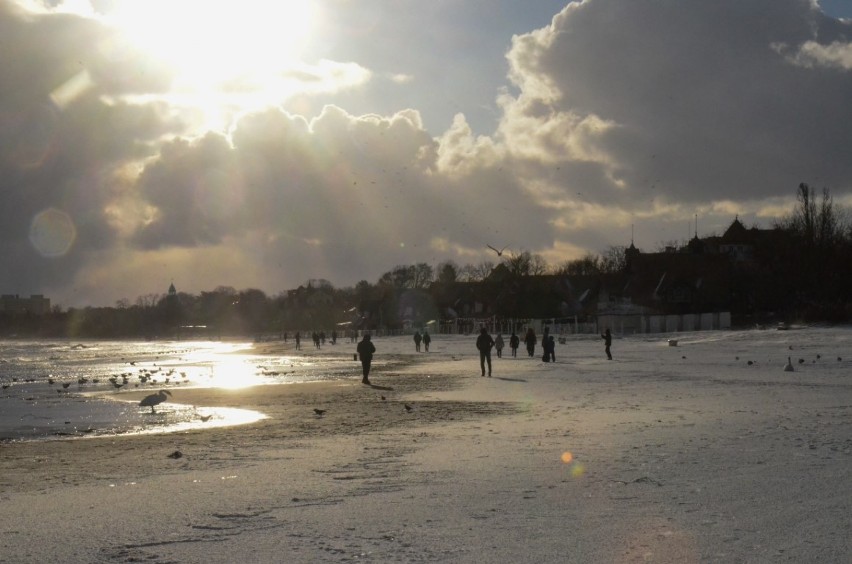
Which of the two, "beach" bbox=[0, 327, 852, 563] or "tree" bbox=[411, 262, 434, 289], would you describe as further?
"tree" bbox=[411, 262, 434, 289]

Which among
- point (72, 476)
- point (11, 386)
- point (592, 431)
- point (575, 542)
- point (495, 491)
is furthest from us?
point (11, 386)

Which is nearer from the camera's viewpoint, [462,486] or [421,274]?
[462,486]

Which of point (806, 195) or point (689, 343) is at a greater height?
point (806, 195)

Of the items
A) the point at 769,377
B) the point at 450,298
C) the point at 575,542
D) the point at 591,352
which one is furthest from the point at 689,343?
the point at 450,298

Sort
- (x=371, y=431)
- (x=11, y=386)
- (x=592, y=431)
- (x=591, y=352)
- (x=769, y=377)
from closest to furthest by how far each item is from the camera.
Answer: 1. (x=592, y=431)
2. (x=371, y=431)
3. (x=769, y=377)
4. (x=11, y=386)
5. (x=591, y=352)

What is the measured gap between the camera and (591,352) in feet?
168

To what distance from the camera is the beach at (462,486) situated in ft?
24.6

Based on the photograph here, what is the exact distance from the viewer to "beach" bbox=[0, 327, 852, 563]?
24.6ft

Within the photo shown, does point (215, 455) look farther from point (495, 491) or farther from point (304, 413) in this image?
point (304, 413)

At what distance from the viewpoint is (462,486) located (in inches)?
398

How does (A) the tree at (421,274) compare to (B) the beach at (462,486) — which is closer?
(B) the beach at (462,486)

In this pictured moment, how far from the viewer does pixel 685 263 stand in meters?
102

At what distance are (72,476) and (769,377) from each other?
70.8 ft

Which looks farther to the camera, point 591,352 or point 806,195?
point 806,195
